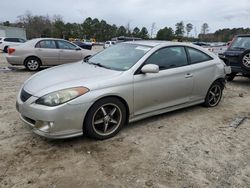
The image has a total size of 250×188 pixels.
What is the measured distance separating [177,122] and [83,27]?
86858 mm

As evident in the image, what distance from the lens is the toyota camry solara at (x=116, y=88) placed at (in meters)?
3.76

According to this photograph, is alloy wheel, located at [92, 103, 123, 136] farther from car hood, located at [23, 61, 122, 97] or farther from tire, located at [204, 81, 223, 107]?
tire, located at [204, 81, 223, 107]

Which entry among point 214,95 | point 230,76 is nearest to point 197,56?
point 214,95

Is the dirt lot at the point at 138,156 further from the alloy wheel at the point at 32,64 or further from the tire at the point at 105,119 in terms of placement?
the alloy wheel at the point at 32,64

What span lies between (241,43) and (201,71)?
14.1 feet

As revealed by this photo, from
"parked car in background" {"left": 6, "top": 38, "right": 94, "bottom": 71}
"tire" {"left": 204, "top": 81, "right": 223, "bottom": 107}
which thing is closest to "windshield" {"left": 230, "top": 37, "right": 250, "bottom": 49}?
"tire" {"left": 204, "top": 81, "right": 223, "bottom": 107}

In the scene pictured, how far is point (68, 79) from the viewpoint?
4102 millimetres

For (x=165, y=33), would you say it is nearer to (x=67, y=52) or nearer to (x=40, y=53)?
(x=67, y=52)

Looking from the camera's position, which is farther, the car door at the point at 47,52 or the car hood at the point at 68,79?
the car door at the point at 47,52

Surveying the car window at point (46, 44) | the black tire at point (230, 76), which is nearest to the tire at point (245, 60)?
the black tire at point (230, 76)

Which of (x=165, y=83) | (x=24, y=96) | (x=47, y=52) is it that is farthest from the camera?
(x=47, y=52)

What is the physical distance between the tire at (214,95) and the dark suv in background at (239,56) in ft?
8.36

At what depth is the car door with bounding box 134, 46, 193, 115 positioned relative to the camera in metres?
4.52

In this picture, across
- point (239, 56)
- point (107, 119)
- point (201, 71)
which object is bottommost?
point (107, 119)
